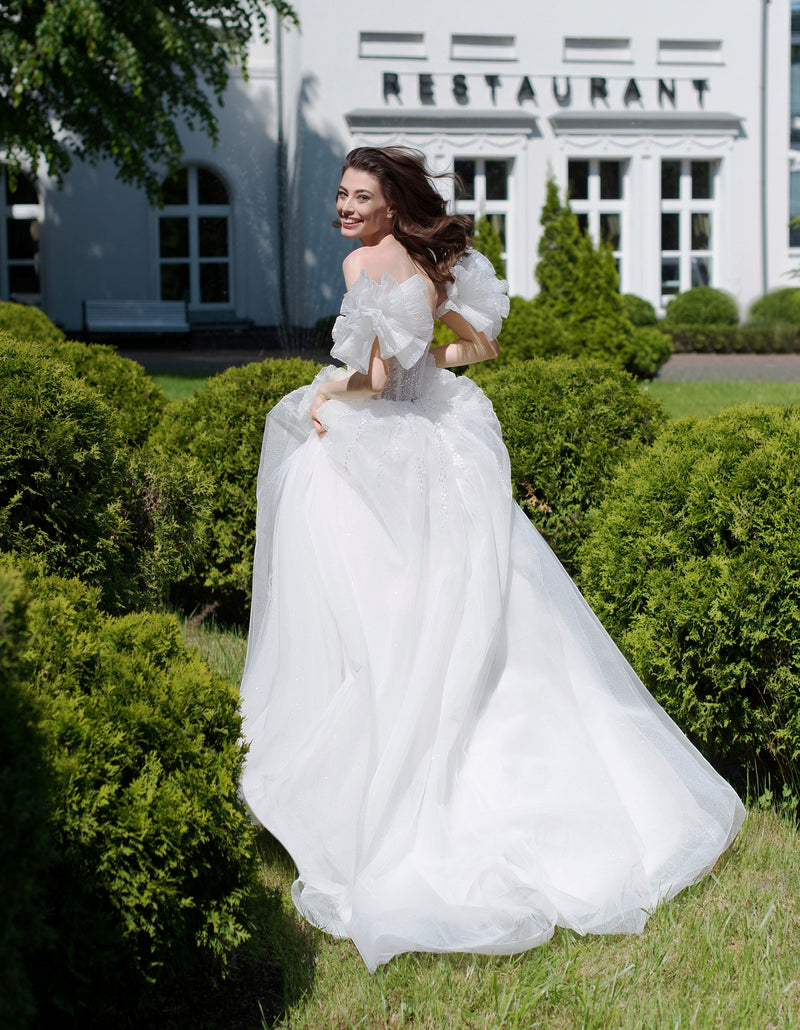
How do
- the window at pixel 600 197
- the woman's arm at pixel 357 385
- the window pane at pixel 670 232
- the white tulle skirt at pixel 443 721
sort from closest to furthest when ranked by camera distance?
the white tulle skirt at pixel 443 721 → the woman's arm at pixel 357 385 → the window at pixel 600 197 → the window pane at pixel 670 232

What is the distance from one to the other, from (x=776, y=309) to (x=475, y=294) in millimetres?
18612

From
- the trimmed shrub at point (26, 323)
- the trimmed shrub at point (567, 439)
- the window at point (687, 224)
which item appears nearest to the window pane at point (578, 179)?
the window at point (687, 224)

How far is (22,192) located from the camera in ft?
71.2

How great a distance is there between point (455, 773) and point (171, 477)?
207cm

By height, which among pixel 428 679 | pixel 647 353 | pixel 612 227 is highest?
pixel 612 227

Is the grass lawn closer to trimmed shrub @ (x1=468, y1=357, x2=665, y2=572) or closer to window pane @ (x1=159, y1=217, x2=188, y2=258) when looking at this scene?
trimmed shrub @ (x1=468, y1=357, x2=665, y2=572)

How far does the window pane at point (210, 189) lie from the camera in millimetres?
21797

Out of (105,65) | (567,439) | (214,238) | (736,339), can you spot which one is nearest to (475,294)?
(567,439)

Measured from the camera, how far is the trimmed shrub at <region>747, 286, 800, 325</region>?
780 inches

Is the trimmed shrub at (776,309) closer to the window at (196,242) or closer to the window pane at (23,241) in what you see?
the window at (196,242)

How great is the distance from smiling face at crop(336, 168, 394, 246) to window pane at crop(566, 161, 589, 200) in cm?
1931

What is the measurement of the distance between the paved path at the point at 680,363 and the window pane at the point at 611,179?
15.3 feet

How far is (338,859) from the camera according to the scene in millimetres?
2830

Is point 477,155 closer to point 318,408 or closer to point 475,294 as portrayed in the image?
point 475,294
